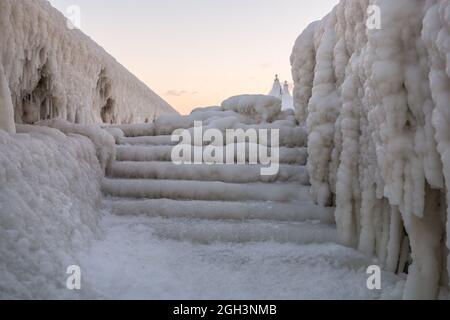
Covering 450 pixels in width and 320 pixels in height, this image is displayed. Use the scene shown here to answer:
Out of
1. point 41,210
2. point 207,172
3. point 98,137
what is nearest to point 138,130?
point 98,137

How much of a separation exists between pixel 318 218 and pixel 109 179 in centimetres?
223

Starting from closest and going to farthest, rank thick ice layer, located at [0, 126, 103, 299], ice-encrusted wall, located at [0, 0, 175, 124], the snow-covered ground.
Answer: thick ice layer, located at [0, 126, 103, 299]
the snow-covered ground
ice-encrusted wall, located at [0, 0, 175, 124]

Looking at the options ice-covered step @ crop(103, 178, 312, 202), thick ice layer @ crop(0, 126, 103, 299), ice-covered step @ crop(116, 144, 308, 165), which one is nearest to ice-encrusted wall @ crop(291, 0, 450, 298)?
ice-covered step @ crop(103, 178, 312, 202)

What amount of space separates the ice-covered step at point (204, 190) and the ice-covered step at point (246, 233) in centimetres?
45

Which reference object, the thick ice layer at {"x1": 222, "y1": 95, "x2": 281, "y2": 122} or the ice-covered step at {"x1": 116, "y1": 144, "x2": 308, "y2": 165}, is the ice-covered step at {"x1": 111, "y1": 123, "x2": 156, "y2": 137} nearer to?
the ice-covered step at {"x1": 116, "y1": 144, "x2": 308, "y2": 165}

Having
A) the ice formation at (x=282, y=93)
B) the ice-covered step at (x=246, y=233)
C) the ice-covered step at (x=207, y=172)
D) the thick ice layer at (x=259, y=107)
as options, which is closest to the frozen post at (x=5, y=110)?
the ice-covered step at (x=207, y=172)

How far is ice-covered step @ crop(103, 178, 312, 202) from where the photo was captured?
3.96 m

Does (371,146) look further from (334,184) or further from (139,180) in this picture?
(139,180)

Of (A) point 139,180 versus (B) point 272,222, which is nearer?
(B) point 272,222

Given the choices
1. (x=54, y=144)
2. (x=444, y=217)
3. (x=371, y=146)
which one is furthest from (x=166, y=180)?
(x=444, y=217)

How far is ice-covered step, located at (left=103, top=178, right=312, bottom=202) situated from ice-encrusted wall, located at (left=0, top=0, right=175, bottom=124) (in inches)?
60.5

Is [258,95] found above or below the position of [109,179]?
above
